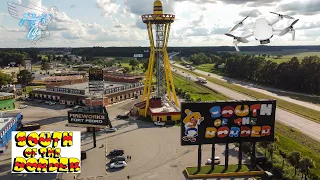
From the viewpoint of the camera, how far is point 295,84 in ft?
348

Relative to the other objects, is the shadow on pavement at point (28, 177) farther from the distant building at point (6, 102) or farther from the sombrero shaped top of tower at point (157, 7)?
the distant building at point (6, 102)

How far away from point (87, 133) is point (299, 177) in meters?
36.5

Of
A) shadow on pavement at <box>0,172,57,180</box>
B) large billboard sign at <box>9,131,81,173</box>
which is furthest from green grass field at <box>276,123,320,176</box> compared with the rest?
shadow on pavement at <box>0,172,57,180</box>

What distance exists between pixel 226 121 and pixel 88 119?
2244 cm

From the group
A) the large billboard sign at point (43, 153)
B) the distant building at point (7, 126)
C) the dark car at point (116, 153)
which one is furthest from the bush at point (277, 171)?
the distant building at point (7, 126)

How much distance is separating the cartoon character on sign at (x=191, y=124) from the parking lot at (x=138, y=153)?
17.8 feet

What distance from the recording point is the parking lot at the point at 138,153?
38.6 m

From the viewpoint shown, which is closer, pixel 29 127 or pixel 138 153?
pixel 138 153

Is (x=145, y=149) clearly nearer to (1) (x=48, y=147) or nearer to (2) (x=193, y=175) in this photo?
(2) (x=193, y=175)

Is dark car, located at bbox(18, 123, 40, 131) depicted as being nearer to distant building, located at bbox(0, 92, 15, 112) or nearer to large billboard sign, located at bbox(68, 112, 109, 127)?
large billboard sign, located at bbox(68, 112, 109, 127)

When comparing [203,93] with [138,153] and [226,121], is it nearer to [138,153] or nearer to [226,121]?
[138,153]

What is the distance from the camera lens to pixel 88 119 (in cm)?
4728

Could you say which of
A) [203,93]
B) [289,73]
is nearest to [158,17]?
[203,93]

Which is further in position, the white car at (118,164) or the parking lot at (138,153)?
the white car at (118,164)
